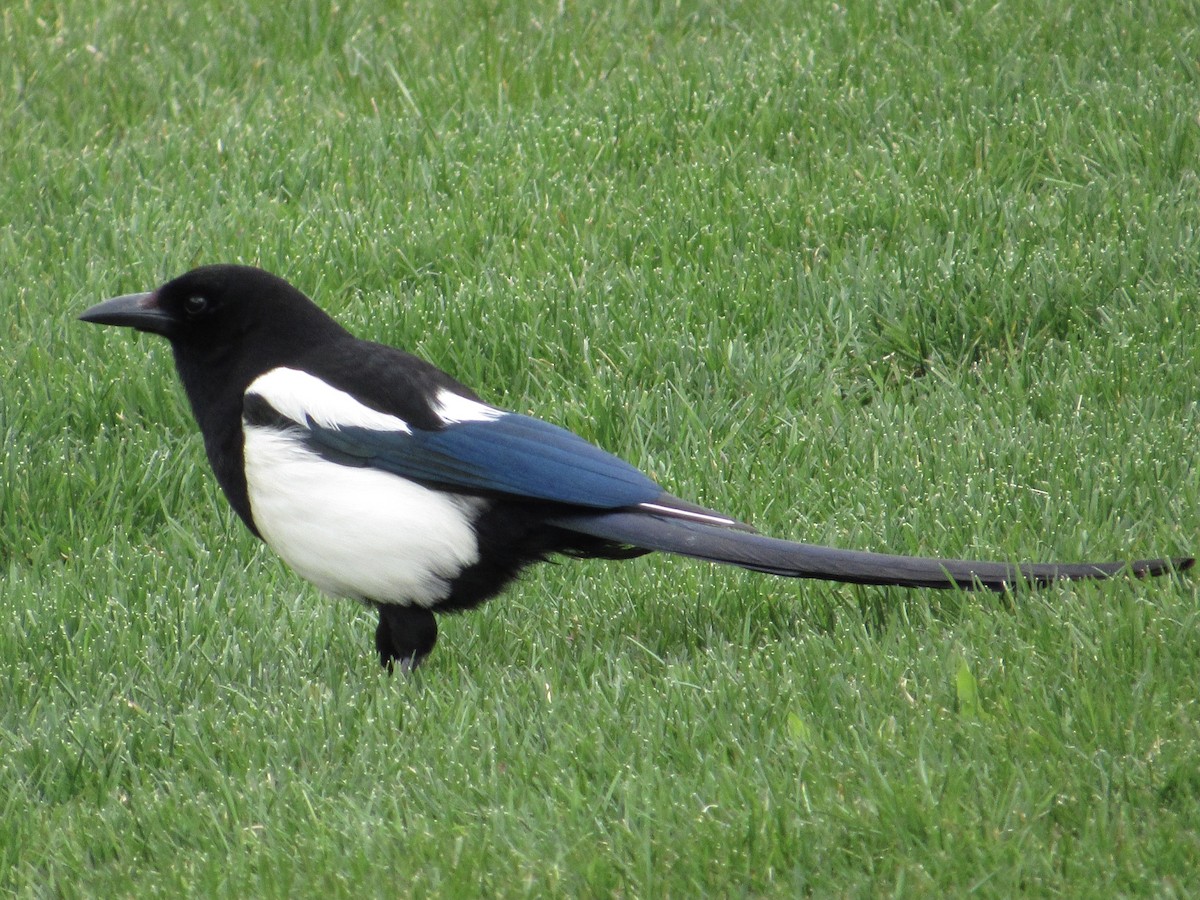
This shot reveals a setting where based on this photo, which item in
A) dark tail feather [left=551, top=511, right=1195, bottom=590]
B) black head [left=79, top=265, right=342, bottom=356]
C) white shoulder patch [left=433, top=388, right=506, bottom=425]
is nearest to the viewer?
dark tail feather [left=551, top=511, right=1195, bottom=590]

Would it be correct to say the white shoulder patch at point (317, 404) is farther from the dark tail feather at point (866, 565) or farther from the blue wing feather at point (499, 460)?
the dark tail feather at point (866, 565)

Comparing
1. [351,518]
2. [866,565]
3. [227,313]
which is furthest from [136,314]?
[866,565]

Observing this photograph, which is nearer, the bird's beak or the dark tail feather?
the dark tail feather

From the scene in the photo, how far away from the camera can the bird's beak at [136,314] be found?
3.52 m

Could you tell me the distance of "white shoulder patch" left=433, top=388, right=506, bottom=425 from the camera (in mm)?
3314

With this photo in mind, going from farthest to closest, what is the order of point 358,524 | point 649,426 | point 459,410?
point 649,426 < point 459,410 < point 358,524

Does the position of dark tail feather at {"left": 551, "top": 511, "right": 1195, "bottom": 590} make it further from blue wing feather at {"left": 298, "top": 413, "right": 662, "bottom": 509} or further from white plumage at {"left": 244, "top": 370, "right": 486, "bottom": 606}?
white plumage at {"left": 244, "top": 370, "right": 486, "bottom": 606}

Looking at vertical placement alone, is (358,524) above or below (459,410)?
below

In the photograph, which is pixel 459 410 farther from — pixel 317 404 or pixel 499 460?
pixel 317 404

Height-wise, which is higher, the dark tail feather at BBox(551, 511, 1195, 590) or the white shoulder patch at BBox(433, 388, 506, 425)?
the white shoulder patch at BBox(433, 388, 506, 425)

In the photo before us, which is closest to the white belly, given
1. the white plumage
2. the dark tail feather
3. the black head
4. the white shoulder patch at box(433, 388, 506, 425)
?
the white plumage

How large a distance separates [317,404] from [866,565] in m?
1.17

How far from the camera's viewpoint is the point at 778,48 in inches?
225

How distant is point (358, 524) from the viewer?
3.21 metres
